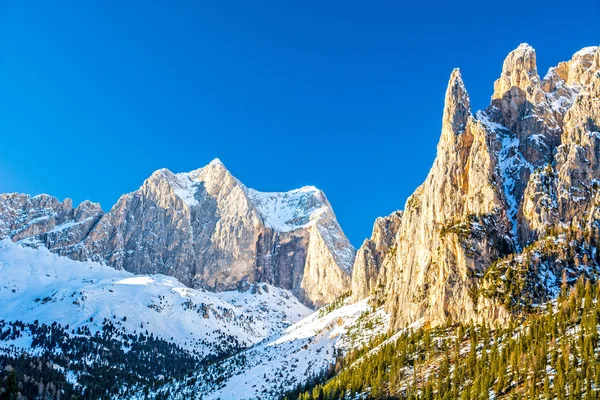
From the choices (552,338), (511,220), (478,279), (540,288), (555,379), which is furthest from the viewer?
(511,220)

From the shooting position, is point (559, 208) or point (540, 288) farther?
point (559, 208)

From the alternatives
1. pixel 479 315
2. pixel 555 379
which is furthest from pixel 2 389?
pixel 555 379

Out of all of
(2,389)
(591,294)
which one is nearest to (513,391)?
(591,294)

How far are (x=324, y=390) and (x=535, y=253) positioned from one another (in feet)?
253

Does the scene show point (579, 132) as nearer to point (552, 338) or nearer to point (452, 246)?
point (452, 246)

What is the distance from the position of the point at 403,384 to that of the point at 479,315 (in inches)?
1504

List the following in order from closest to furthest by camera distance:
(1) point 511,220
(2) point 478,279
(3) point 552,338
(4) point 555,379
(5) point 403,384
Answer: (4) point 555,379 < (3) point 552,338 < (5) point 403,384 < (2) point 478,279 < (1) point 511,220

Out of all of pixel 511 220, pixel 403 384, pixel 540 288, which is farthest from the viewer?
pixel 511 220

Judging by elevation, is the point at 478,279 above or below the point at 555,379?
above

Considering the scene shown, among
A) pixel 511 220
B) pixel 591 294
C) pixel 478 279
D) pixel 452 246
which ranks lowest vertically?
pixel 591 294

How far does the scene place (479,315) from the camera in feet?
539

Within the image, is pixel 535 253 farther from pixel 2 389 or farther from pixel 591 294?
pixel 2 389

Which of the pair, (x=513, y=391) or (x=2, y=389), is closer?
(x=513, y=391)

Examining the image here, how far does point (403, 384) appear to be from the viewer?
141250mm
